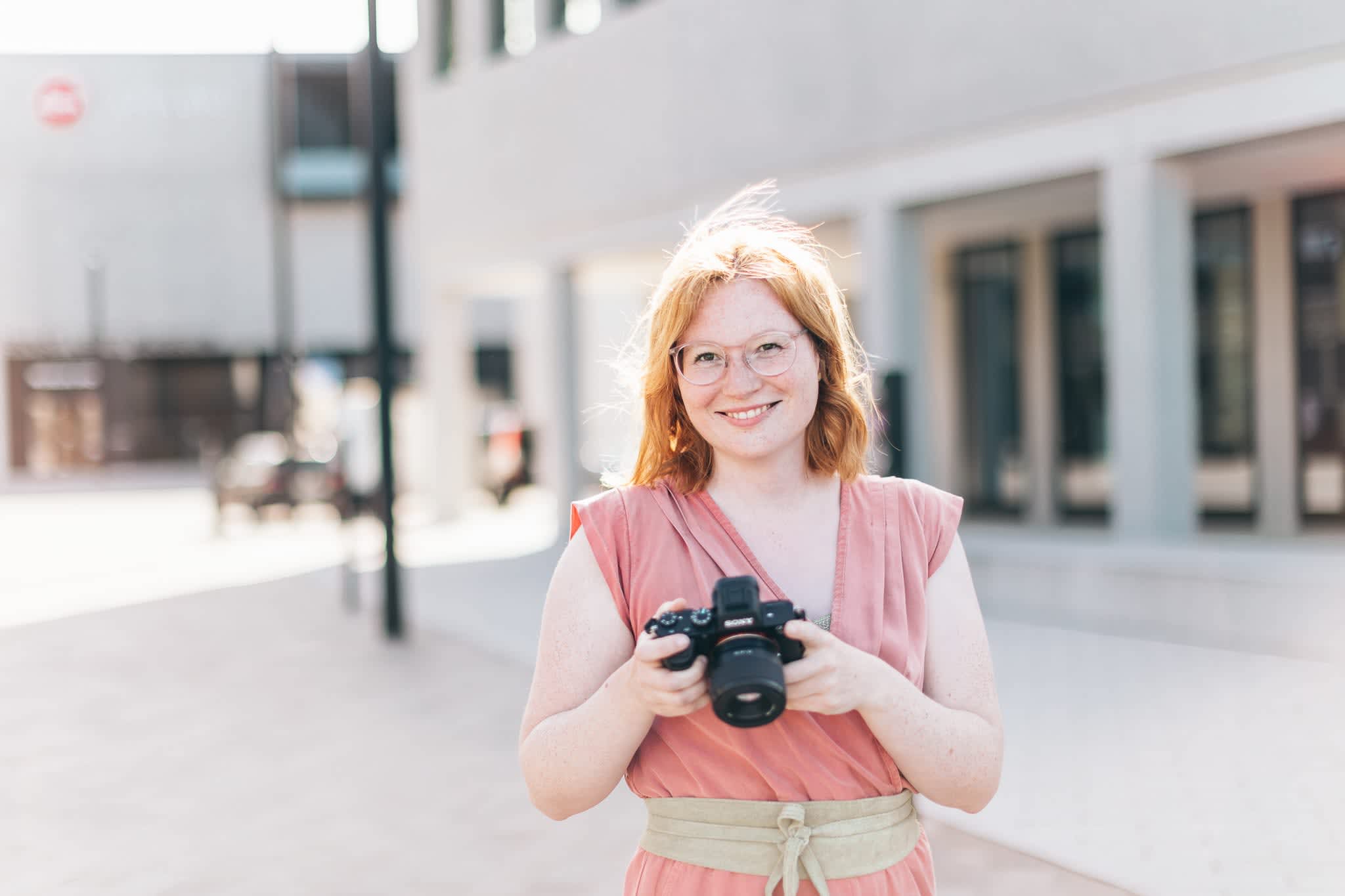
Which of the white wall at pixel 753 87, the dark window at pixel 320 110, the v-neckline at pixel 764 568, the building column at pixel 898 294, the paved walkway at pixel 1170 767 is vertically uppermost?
the dark window at pixel 320 110

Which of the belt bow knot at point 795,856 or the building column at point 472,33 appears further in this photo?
the building column at point 472,33

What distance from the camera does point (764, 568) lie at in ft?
6.70

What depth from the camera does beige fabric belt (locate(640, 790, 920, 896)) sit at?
1.96m

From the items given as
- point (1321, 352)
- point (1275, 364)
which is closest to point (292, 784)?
point (1275, 364)

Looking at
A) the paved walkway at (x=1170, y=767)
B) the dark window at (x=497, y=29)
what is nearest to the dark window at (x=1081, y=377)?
the paved walkway at (x=1170, y=767)

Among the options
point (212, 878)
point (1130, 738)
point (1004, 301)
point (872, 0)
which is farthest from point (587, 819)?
point (1004, 301)

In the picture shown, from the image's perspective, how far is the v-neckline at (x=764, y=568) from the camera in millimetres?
2014

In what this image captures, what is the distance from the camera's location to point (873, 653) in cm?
199

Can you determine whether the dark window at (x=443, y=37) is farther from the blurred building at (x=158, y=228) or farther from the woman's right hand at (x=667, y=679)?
the blurred building at (x=158, y=228)

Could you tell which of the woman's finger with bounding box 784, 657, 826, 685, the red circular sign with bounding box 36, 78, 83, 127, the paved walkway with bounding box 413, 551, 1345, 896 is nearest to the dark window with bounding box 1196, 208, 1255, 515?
the paved walkway with bounding box 413, 551, 1345, 896

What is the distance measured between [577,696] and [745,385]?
1.68 ft

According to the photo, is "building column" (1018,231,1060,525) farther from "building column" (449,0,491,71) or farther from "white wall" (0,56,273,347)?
"white wall" (0,56,273,347)

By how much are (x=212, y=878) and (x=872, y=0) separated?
28.7 ft

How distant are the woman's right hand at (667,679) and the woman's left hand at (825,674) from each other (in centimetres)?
11
